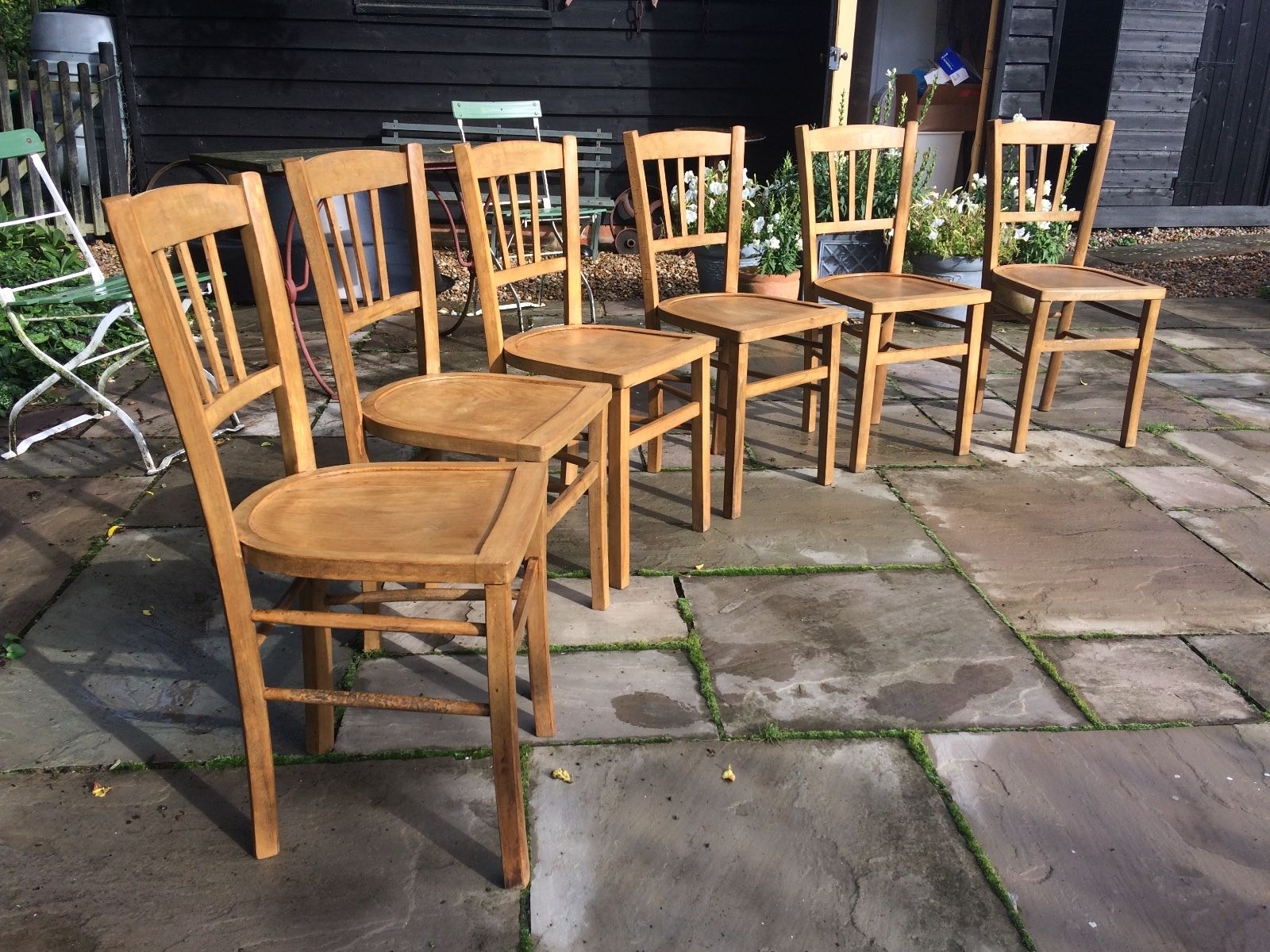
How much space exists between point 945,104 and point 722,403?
4.64 metres

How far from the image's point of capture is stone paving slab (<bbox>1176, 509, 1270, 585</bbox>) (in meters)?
2.71

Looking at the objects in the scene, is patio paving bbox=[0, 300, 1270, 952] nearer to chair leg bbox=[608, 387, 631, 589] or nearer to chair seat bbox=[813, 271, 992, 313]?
chair leg bbox=[608, 387, 631, 589]

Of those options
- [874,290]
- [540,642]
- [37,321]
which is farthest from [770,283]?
[540,642]

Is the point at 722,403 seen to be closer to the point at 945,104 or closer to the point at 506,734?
the point at 506,734

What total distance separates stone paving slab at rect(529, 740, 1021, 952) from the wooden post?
443 cm

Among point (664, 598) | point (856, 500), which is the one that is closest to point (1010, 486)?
point (856, 500)

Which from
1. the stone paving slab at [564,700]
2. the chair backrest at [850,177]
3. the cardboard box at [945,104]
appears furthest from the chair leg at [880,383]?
the cardboard box at [945,104]

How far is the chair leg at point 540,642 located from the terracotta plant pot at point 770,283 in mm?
3302

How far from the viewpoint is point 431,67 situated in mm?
6773

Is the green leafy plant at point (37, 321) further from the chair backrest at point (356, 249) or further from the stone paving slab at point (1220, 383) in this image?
the stone paving slab at point (1220, 383)

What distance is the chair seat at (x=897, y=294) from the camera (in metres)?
3.17

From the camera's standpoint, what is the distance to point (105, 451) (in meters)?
3.36

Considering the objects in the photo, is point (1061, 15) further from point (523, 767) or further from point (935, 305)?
point (523, 767)

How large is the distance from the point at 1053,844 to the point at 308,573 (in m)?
1.25
